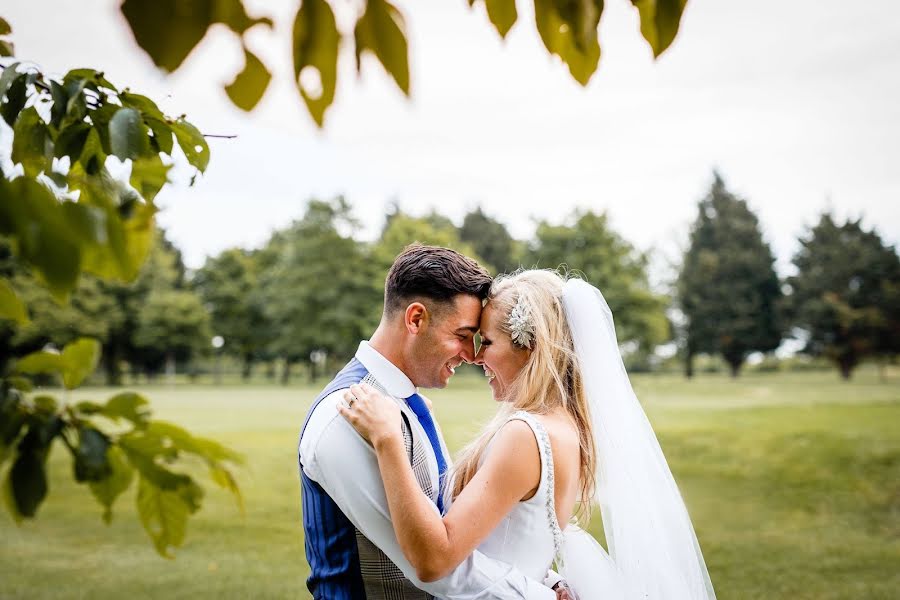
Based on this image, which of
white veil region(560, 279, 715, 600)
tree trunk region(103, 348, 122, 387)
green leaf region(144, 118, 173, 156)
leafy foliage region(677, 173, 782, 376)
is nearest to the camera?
green leaf region(144, 118, 173, 156)

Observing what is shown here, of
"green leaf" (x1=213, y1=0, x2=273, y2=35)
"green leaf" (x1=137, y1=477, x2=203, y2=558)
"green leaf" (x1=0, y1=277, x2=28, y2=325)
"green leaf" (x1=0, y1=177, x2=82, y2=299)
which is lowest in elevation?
"green leaf" (x1=137, y1=477, x2=203, y2=558)

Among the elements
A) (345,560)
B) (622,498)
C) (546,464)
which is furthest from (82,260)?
(622,498)

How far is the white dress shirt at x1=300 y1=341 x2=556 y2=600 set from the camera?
2.73 m

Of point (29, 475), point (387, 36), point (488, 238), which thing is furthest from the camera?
point (488, 238)

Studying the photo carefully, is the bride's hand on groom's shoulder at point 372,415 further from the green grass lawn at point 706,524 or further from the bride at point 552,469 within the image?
the green grass lawn at point 706,524

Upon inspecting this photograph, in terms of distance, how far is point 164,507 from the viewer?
125 centimetres

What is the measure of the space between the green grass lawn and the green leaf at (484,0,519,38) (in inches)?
96.0

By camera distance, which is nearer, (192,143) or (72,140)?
(72,140)

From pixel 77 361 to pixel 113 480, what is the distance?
0.21m

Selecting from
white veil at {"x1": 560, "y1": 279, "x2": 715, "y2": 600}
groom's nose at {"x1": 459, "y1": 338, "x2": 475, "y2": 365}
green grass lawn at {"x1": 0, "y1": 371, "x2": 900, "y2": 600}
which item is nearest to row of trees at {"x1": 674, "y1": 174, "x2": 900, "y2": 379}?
green grass lawn at {"x1": 0, "y1": 371, "x2": 900, "y2": 600}

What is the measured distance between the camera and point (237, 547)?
458 inches

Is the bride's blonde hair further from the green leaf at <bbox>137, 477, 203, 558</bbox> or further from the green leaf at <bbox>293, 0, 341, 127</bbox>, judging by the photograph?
the green leaf at <bbox>293, 0, 341, 127</bbox>

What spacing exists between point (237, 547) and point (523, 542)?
9.58m

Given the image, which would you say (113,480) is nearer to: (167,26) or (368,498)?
(167,26)
